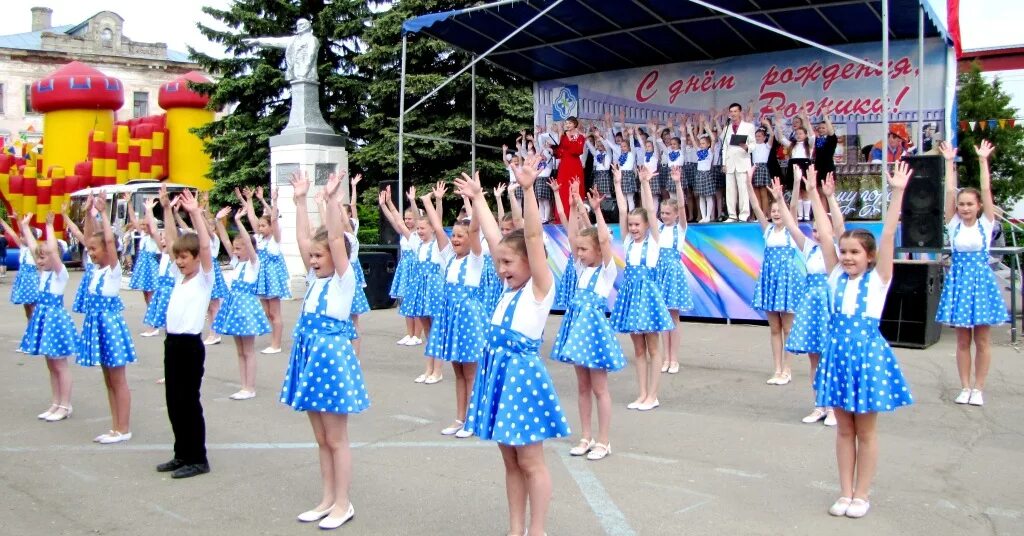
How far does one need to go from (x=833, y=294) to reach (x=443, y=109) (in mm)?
17082

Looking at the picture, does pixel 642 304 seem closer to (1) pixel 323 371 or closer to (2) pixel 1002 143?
(1) pixel 323 371

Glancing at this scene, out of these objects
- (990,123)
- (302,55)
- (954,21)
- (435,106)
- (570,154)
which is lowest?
(570,154)

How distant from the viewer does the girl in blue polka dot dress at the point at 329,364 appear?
181 inches

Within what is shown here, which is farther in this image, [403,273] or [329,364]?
[403,273]

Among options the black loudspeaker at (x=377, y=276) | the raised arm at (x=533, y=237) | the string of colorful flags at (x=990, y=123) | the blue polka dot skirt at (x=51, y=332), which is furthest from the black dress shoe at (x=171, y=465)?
the string of colorful flags at (x=990, y=123)

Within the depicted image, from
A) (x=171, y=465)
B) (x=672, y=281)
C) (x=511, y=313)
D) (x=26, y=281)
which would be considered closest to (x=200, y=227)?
(x=171, y=465)

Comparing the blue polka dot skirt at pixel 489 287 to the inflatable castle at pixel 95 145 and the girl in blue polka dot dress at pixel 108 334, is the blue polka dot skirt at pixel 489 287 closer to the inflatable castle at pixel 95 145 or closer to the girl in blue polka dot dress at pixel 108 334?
the girl in blue polka dot dress at pixel 108 334

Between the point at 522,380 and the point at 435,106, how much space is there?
1760cm

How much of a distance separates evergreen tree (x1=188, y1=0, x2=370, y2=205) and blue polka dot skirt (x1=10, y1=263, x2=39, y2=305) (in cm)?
1377

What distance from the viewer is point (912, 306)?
34.6 ft

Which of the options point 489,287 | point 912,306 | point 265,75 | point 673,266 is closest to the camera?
point 489,287

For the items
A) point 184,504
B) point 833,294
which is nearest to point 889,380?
point 833,294

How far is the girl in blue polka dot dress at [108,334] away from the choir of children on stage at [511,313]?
0.5 inches

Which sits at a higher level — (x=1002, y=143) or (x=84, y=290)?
(x=1002, y=143)
